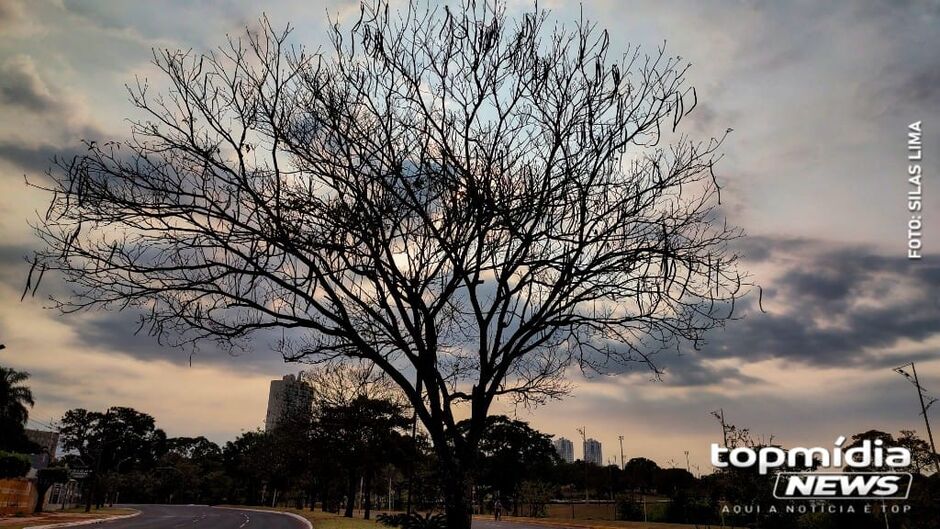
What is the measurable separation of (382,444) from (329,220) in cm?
4387

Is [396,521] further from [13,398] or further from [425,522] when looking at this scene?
[13,398]

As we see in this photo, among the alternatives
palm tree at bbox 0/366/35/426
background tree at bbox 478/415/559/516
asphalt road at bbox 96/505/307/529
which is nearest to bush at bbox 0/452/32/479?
asphalt road at bbox 96/505/307/529

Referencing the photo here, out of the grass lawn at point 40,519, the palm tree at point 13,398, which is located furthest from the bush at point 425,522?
the palm tree at point 13,398

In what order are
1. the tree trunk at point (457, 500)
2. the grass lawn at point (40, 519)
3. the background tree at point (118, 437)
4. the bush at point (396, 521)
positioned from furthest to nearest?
the background tree at point (118, 437), the grass lawn at point (40, 519), the bush at point (396, 521), the tree trunk at point (457, 500)

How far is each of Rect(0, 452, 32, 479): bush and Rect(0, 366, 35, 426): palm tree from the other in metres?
30.9

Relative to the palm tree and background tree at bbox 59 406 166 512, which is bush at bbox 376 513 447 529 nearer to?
the palm tree

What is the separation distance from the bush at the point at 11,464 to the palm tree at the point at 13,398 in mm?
30913

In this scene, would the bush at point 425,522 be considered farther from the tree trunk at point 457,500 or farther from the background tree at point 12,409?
the background tree at point 12,409

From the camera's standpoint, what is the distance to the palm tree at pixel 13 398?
203 ft

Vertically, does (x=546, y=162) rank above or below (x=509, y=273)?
above

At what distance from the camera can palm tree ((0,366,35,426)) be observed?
61.9 m

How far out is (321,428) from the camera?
169ft

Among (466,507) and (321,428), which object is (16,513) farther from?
(466,507)

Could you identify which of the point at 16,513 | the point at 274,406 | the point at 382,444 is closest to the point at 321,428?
the point at 382,444
